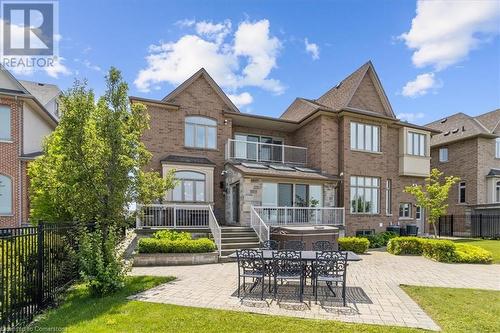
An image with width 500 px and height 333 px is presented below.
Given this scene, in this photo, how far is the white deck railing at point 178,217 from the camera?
13773 millimetres

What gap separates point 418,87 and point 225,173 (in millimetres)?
13397

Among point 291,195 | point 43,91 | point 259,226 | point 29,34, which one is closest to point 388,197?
point 291,195

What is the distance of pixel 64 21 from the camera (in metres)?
12.5

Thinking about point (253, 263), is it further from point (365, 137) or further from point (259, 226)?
point (365, 137)

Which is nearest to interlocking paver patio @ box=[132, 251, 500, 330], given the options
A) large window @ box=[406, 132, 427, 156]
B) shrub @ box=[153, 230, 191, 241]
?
shrub @ box=[153, 230, 191, 241]

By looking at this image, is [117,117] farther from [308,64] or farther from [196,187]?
[308,64]

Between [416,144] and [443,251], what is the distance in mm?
10355

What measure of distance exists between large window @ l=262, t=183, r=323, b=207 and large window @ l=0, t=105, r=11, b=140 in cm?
1376

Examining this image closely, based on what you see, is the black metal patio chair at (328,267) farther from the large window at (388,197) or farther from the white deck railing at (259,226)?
the large window at (388,197)

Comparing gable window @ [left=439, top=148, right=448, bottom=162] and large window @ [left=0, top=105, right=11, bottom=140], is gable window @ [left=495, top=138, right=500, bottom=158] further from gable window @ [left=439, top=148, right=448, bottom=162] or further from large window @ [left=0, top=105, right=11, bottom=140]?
large window @ [left=0, top=105, right=11, bottom=140]

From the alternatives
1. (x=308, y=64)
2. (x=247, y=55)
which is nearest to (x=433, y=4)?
(x=308, y=64)

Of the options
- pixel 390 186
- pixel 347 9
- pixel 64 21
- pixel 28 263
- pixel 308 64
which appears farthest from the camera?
pixel 390 186

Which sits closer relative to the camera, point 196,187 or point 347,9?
point 347,9

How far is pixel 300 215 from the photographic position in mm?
15945
